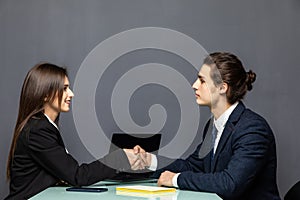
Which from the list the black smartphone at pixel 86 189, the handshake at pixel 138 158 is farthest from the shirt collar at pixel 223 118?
the black smartphone at pixel 86 189

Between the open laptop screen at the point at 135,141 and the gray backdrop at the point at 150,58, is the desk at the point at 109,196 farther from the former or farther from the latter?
the gray backdrop at the point at 150,58

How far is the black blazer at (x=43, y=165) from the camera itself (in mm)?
2236

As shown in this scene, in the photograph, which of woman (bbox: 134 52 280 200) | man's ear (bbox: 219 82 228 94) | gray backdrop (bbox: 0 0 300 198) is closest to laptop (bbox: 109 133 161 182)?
gray backdrop (bbox: 0 0 300 198)

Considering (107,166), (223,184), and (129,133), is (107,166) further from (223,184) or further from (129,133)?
(129,133)

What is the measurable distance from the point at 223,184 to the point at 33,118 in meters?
0.88

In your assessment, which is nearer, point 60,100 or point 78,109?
point 60,100

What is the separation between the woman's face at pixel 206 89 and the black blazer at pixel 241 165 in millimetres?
131

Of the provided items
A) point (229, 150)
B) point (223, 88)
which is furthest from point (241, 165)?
point (223, 88)

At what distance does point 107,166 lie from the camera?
2299 mm

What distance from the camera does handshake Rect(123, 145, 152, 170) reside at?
2502 millimetres

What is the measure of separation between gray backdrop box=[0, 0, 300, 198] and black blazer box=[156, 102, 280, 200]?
730 mm

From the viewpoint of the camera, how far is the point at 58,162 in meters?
2.23

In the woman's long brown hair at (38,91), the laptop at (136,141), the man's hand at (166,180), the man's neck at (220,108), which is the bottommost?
the man's hand at (166,180)

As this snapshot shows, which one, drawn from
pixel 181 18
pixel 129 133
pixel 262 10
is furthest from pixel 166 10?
pixel 129 133
